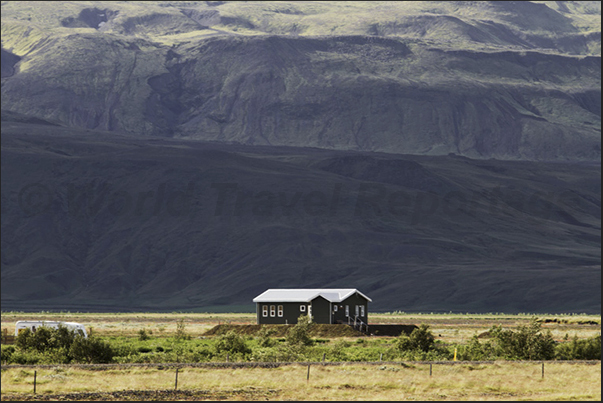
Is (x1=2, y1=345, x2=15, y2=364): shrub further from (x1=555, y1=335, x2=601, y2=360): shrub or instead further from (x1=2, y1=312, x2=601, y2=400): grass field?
(x1=555, y1=335, x2=601, y2=360): shrub

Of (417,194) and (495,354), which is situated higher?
(417,194)

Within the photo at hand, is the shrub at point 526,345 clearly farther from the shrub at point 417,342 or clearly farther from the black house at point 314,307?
the black house at point 314,307

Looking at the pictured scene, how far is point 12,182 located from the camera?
18900 centimetres

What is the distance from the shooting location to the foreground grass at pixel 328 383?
96.2ft

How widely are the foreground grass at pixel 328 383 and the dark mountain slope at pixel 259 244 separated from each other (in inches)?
3925

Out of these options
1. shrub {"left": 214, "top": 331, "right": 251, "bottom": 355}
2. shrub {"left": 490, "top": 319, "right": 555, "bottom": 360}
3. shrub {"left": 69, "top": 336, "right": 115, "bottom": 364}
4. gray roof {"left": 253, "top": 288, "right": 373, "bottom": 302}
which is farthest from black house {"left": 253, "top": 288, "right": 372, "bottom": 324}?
shrub {"left": 69, "top": 336, "right": 115, "bottom": 364}

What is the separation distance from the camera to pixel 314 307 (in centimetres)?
6419

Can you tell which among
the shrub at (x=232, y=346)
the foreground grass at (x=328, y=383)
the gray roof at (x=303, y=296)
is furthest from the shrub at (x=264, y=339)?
the foreground grass at (x=328, y=383)

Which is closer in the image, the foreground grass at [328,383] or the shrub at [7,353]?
the foreground grass at [328,383]

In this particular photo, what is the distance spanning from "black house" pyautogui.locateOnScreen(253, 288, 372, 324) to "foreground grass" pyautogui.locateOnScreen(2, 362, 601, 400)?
1108 inches

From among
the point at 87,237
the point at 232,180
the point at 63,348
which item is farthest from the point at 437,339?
the point at 232,180

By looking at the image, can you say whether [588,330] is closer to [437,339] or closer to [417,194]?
[437,339]

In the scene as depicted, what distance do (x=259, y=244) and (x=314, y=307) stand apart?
102 meters

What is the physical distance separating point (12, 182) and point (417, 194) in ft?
270
